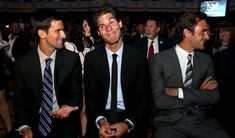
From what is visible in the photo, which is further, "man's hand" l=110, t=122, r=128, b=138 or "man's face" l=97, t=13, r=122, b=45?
"man's face" l=97, t=13, r=122, b=45

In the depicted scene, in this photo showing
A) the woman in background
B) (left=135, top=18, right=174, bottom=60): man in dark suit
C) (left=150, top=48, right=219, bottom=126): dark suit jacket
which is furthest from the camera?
(left=135, top=18, right=174, bottom=60): man in dark suit

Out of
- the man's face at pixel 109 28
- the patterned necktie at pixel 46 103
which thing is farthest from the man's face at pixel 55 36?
the man's face at pixel 109 28

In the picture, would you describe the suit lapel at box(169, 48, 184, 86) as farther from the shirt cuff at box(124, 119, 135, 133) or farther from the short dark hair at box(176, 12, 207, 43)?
the shirt cuff at box(124, 119, 135, 133)

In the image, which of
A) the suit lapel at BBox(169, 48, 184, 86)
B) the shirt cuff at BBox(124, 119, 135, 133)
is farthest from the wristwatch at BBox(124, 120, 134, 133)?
the suit lapel at BBox(169, 48, 184, 86)

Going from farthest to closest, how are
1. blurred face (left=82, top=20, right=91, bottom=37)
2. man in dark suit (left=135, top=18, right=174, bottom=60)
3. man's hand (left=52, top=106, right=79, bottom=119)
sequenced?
man in dark suit (left=135, top=18, right=174, bottom=60) → blurred face (left=82, top=20, right=91, bottom=37) → man's hand (left=52, top=106, right=79, bottom=119)

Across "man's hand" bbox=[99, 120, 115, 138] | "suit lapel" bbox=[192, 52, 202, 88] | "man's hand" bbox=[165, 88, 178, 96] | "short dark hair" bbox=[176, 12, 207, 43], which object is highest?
"short dark hair" bbox=[176, 12, 207, 43]

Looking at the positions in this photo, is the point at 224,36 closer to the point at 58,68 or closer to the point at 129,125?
the point at 129,125

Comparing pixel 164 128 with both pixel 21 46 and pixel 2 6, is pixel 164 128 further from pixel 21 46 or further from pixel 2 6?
pixel 2 6

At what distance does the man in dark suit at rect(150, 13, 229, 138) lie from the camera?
2641mm

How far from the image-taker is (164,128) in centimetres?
265

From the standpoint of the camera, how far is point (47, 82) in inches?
104

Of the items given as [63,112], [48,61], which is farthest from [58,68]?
[63,112]

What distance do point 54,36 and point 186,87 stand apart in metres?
1.20

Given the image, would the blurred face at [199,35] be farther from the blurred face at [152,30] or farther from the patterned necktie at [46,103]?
the blurred face at [152,30]
